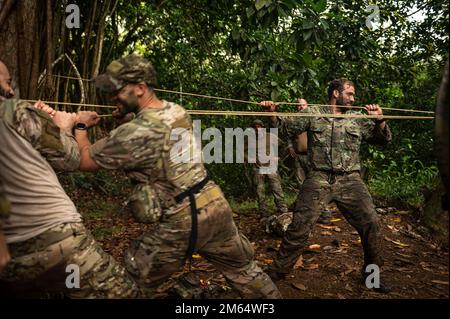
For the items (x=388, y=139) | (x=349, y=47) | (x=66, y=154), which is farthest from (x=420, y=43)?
(x=66, y=154)

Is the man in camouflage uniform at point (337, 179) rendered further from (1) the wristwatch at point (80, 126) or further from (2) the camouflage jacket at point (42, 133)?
(2) the camouflage jacket at point (42, 133)

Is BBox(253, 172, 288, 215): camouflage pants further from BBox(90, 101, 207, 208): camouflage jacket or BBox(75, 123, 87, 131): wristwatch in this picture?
BBox(75, 123, 87, 131): wristwatch

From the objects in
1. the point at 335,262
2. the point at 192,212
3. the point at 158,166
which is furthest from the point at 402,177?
the point at 158,166

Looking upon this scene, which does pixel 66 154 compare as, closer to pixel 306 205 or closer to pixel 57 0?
pixel 306 205

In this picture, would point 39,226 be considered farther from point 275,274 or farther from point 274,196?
point 274,196

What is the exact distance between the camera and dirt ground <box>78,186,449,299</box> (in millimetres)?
3957

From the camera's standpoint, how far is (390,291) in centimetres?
390

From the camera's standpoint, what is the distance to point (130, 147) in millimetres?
2516

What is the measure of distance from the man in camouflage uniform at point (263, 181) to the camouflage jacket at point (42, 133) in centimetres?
436

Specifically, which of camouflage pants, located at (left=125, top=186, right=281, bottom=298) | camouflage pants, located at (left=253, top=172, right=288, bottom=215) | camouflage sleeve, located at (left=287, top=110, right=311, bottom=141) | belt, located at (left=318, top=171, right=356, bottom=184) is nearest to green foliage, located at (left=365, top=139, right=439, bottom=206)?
camouflage pants, located at (left=253, top=172, right=288, bottom=215)

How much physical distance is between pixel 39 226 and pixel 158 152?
0.80m

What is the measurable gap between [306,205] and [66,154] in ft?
7.57

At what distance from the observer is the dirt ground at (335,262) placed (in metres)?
3.96

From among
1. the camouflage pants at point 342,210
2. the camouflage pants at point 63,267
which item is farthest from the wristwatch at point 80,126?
the camouflage pants at point 342,210
